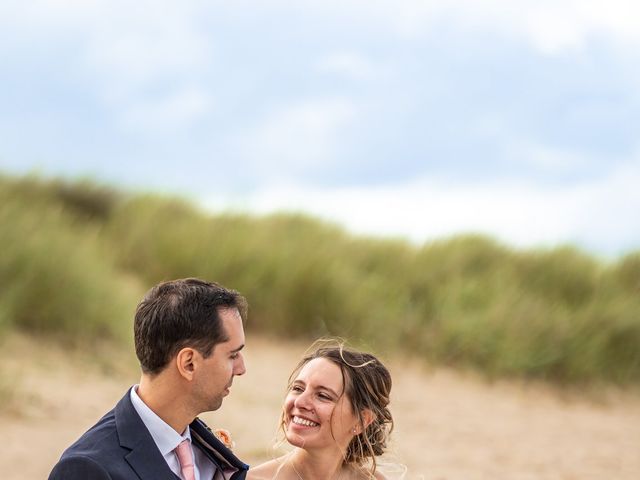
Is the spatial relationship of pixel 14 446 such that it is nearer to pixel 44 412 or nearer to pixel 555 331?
pixel 44 412

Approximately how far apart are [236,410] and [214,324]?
20.2 feet

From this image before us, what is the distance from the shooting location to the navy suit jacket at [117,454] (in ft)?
8.99

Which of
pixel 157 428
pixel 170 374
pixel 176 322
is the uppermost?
pixel 176 322

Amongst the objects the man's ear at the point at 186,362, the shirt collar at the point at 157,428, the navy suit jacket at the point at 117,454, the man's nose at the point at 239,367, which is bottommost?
the navy suit jacket at the point at 117,454

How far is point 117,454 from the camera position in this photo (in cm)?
285

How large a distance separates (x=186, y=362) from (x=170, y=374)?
2.9 inches

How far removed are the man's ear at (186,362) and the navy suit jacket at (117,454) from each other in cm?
21

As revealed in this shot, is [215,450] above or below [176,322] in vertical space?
below

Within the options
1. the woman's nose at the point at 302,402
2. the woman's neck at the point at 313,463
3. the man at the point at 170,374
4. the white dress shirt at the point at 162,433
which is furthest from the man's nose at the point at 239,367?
the woman's neck at the point at 313,463

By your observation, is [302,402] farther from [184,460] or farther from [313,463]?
[184,460]

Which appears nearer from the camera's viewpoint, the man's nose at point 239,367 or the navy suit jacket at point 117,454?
the navy suit jacket at point 117,454

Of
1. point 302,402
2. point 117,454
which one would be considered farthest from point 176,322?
point 302,402

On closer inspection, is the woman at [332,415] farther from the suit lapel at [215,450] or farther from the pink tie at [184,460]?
the pink tie at [184,460]

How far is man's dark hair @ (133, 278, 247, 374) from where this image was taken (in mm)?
2906
